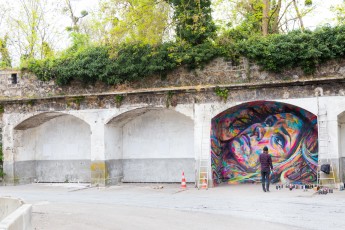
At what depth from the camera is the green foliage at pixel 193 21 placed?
21.8 meters

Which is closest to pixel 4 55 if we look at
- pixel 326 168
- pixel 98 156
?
pixel 98 156

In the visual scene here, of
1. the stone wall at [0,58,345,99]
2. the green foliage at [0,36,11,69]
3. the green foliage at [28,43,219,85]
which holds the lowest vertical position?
the stone wall at [0,58,345,99]

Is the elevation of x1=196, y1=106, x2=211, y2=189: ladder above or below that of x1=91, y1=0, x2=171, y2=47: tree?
below

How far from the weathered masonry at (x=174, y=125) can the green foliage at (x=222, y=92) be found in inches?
1.5

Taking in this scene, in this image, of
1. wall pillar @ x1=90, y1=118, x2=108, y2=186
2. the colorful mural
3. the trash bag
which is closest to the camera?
the trash bag

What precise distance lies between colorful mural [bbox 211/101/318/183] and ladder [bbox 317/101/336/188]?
55.4 inches

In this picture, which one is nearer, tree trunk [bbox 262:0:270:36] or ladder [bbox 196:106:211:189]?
ladder [bbox 196:106:211:189]

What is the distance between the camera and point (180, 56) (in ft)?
70.8

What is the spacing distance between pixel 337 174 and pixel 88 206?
8.74 meters

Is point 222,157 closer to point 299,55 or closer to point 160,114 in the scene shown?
point 160,114

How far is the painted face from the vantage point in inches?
819

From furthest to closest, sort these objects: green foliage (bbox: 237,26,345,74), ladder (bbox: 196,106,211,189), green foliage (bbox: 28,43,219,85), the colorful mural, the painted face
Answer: green foliage (bbox: 28,43,219,85)
the painted face
the colorful mural
ladder (bbox: 196,106,211,189)
green foliage (bbox: 237,26,345,74)

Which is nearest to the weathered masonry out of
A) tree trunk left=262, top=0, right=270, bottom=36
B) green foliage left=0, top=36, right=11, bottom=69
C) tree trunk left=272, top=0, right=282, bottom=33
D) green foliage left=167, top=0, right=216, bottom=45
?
green foliage left=167, top=0, right=216, bottom=45

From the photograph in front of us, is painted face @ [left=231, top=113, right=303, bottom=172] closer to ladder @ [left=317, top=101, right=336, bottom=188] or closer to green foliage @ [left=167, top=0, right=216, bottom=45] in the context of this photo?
ladder @ [left=317, top=101, right=336, bottom=188]
